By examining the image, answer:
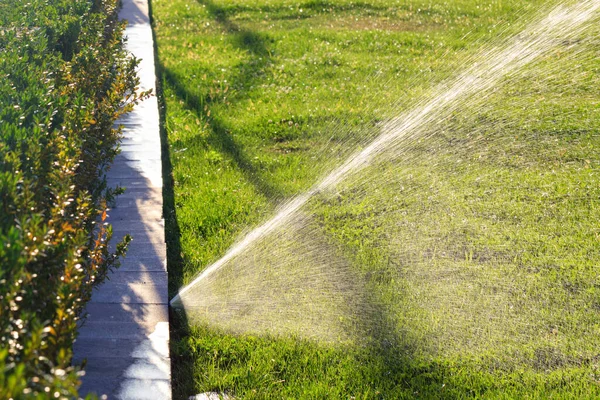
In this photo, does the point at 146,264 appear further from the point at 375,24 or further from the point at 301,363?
the point at 375,24

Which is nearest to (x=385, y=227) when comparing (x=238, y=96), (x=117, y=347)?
(x=117, y=347)

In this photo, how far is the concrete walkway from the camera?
325 centimetres

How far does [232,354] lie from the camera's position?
3.63m

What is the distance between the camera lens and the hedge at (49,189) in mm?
2238

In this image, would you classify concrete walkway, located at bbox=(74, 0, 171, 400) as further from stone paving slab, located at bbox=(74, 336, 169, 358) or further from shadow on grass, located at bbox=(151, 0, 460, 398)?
shadow on grass, located at bbox=(151, 0, 460, 398)

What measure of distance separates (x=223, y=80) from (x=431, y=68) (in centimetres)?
235

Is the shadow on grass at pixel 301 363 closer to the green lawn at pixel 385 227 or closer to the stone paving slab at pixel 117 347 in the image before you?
the green lawn at pixel 385 227

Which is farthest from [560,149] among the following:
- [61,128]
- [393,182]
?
[61,128]

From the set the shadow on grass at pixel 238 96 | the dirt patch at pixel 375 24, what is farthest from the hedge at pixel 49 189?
the dirt patch at pixel 375 24

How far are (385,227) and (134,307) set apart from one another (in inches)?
72.9

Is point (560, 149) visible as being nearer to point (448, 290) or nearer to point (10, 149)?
point (448, 290)

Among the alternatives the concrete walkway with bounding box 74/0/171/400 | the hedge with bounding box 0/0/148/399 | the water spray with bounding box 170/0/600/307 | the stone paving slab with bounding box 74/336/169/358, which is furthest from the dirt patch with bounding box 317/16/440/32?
the stone paving slab with bounding box 74/336/169/358

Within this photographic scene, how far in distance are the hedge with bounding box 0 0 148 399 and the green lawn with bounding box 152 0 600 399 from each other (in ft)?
2.65

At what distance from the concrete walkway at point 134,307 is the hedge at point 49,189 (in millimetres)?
184
